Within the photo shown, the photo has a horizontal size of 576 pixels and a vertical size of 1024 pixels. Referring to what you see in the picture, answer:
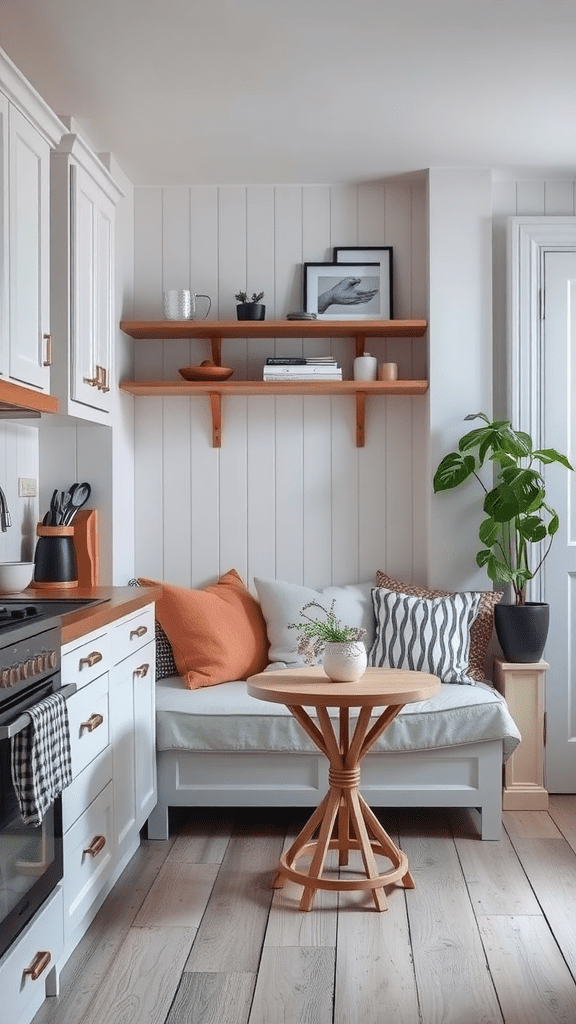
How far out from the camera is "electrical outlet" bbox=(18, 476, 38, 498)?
370 centimetres

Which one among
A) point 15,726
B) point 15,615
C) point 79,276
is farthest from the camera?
point 79,276

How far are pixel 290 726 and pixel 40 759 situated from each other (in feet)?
5.27

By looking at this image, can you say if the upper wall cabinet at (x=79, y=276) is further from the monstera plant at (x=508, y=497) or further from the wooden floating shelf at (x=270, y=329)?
the monstera plant at (x=508, y=497)

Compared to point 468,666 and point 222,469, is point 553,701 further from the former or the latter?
point 222,469

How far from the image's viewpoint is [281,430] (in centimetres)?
434

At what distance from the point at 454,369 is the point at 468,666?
1.23m

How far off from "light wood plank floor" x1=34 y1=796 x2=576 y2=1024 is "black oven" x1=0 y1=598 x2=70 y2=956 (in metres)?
0.37

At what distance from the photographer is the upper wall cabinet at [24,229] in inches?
105

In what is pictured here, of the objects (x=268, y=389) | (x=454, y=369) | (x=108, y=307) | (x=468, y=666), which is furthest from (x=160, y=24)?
(x=468, y=666)

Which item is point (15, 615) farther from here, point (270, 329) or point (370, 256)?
point (370, 256)

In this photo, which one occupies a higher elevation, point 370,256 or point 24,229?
point 370,256

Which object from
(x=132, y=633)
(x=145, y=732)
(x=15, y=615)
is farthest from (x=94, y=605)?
(x=145, y=732)

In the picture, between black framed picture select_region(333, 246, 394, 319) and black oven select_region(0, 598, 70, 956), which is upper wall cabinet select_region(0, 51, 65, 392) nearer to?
black oven select_region(0, 598, 70, 956)

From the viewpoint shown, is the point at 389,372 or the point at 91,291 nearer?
the point at 91,291
